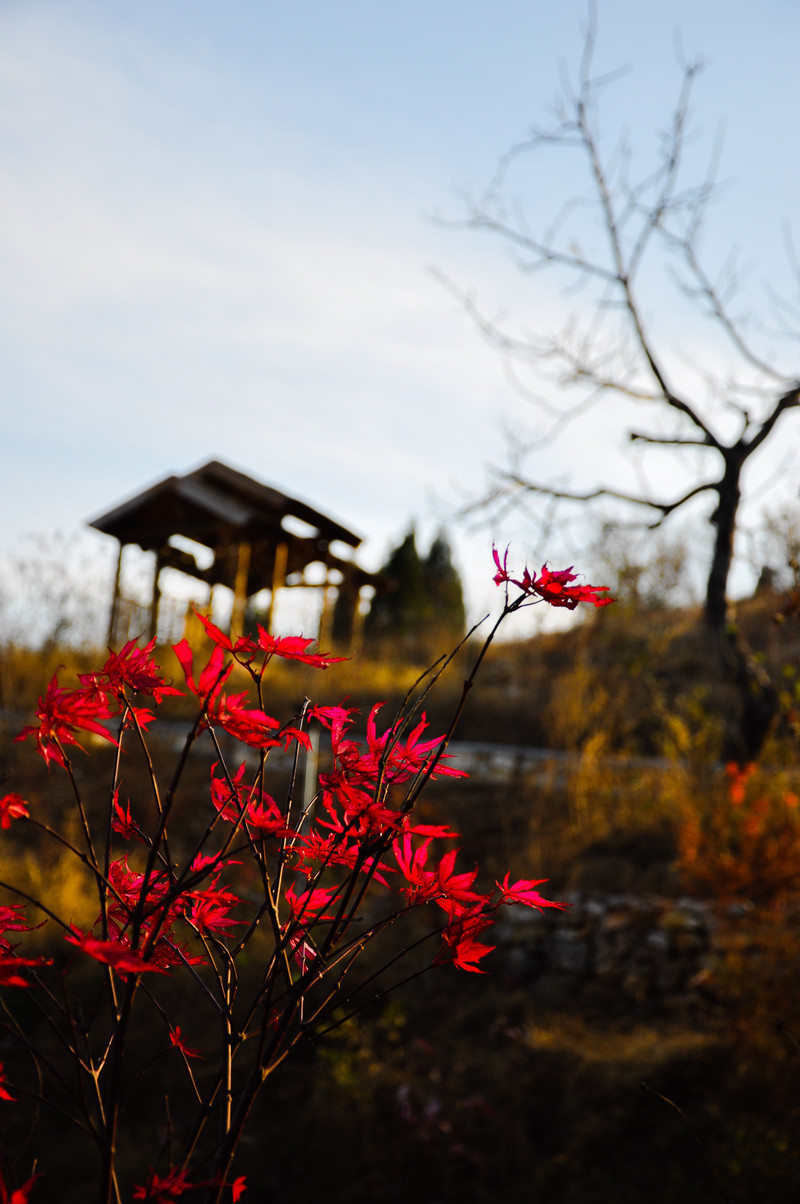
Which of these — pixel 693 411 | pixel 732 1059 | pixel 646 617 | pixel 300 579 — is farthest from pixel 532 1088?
pixel 646 617

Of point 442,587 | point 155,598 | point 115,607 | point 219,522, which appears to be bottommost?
point 115,607

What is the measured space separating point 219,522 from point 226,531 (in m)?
0.13

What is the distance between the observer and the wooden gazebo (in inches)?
379

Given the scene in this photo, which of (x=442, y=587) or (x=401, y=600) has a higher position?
(x=442, y=587)

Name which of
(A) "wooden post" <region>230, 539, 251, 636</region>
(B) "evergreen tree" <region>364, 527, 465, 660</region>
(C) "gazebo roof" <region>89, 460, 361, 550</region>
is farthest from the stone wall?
(B) "evergreen tree" <region>364, 527, 465, 660</region>

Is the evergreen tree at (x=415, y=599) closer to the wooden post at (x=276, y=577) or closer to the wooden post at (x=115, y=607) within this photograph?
the wooden post at (x=276, y=577)

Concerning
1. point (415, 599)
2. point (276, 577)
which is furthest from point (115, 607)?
point (415, 599)

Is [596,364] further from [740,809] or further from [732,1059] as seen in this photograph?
[732,1059]

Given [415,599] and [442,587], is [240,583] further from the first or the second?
[442,587]

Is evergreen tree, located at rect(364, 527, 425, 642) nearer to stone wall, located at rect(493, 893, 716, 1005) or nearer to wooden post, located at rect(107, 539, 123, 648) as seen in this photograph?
wooden post, located at rect(107, 539, 123, 648)

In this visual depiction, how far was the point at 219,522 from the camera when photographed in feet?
32.1

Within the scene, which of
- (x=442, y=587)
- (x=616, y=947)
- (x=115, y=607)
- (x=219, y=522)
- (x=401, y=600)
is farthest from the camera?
(x=442, y=587)

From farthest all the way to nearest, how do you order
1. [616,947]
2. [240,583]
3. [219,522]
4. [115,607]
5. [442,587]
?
[442,587], [240,583], [219,522], [115,607], [616,947]

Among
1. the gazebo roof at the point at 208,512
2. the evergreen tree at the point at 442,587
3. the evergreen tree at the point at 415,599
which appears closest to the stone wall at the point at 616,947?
the gazebo roof at the point at 208,512
